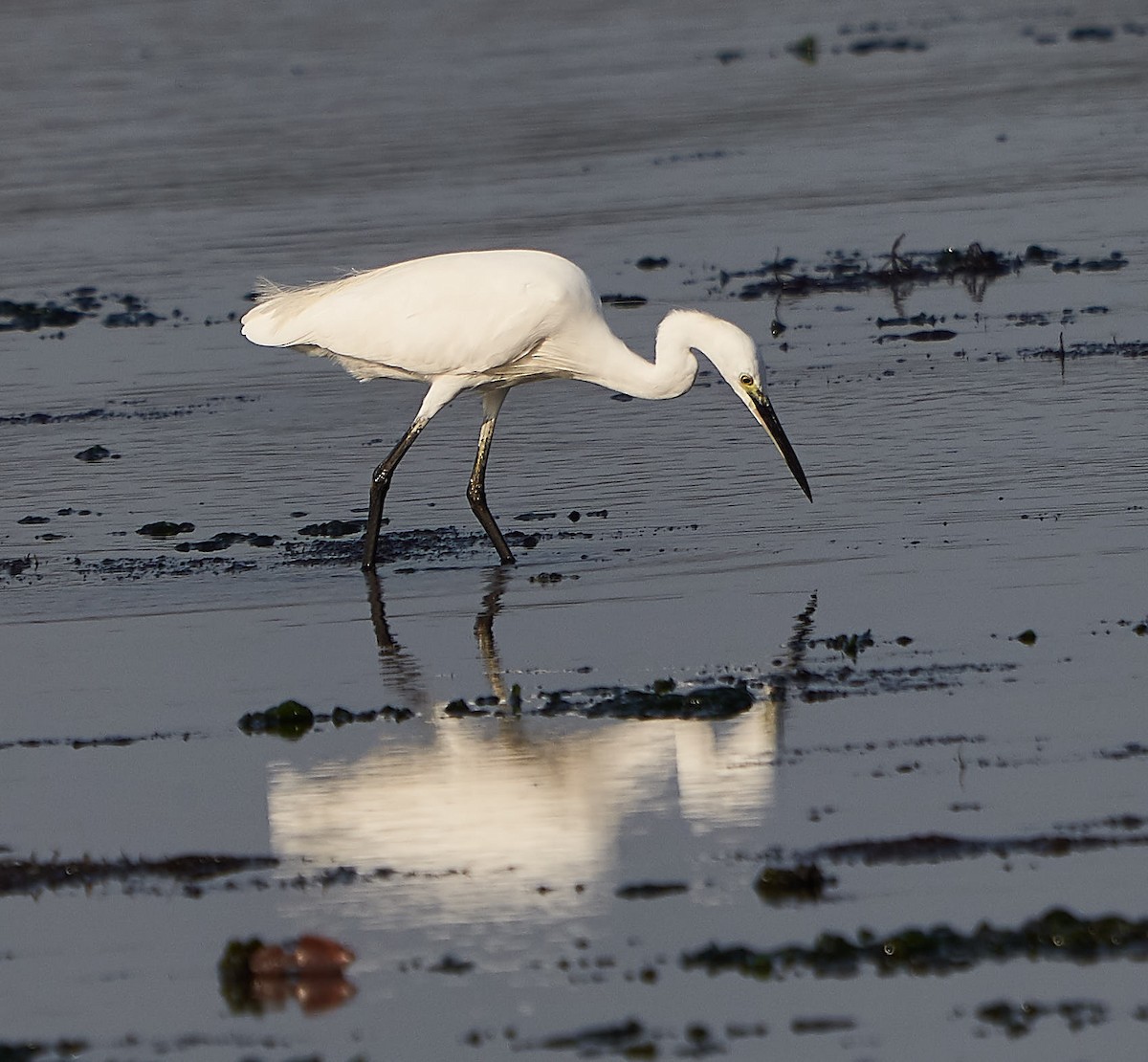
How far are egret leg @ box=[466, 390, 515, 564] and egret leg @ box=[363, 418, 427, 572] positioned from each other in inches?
13.1

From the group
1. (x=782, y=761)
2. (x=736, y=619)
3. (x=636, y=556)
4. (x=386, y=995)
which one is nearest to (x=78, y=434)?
(x=636, y=556)

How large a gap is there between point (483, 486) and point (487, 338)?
2.40 ft

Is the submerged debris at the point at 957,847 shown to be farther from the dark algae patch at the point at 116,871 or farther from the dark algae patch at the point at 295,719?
the dark algae patch at the point at 295,719

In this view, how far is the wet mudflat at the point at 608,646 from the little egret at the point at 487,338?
57 cm

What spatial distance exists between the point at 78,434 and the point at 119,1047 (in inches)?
371

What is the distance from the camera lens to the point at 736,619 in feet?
32.7

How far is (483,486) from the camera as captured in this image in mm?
11922

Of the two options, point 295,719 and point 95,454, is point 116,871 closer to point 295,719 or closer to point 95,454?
point 295,719

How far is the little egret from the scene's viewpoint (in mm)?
11500

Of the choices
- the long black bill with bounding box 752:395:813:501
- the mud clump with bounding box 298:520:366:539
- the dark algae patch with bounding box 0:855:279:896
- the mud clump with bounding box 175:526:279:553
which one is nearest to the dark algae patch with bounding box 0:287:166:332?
the mud clump with bounding box 298:520:366:539

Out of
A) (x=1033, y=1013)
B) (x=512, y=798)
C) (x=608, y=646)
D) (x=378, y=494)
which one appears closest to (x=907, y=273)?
(x=378, y=494)

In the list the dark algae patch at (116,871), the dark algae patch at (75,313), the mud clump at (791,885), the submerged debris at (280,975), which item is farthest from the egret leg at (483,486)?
the dark algae patch at (75,313)

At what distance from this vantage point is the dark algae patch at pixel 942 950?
6.12m

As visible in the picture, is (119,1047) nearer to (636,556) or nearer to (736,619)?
(736,619)
